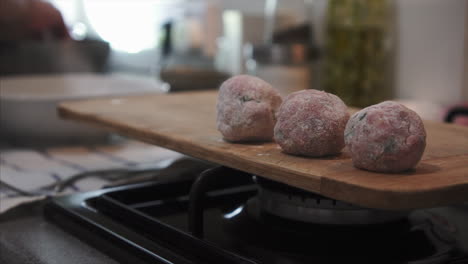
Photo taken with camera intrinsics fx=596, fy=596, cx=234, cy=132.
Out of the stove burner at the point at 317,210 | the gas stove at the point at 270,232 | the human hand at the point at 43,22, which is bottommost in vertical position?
the gas stove at the point at 270,232

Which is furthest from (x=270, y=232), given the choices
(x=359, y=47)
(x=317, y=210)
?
(x=359, y=47)

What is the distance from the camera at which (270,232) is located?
60cm

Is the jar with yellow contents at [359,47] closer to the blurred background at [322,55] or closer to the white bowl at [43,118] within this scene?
the blurred background at [322,55]

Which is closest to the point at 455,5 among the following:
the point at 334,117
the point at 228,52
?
the point at 228,52

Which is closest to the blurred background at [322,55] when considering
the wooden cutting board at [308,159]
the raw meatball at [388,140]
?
the wooden cutting board at [308,159]

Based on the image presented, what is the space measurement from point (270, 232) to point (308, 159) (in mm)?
102

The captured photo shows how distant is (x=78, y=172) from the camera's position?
941mm

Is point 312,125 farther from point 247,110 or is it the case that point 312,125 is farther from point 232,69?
point 232,69

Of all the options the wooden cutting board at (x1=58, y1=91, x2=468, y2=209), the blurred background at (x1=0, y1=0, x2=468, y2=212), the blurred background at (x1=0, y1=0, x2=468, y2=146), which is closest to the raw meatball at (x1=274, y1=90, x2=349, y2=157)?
the wooden cutting board at (x1=58, y1=91, x2=468, y2=209)

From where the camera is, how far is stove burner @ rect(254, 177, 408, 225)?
1.91 feet

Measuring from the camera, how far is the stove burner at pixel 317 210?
583 millimetres

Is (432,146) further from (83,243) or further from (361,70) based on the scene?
(361,70)

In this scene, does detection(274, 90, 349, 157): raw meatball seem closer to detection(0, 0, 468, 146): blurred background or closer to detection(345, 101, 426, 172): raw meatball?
detection(345, 101, 426, 172): raw meatball

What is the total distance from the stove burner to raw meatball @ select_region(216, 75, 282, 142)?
5 centimetres
